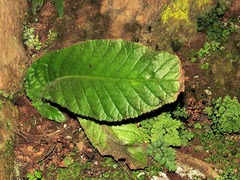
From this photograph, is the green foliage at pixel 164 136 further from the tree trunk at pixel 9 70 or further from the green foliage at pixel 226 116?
the tree trunk at pixel 9 70

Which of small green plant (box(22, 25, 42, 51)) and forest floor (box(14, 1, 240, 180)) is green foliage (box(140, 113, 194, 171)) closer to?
forest floor (box(14, 1, 240, 180))

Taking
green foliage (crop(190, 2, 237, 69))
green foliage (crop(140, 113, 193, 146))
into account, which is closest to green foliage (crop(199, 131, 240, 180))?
green foliage (crop(140, 113, 193, 146))

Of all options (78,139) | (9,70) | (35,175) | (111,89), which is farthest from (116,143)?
(9,70)

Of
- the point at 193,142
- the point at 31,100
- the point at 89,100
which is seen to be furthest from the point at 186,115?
the point at 31,100

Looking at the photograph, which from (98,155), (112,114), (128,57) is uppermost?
(128,57)

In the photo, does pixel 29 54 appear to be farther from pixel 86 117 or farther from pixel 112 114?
pixel 112 114

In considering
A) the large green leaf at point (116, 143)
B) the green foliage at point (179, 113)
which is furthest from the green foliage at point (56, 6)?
the green foliage at point (179, 113)

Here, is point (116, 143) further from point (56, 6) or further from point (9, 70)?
point (56, 6)
